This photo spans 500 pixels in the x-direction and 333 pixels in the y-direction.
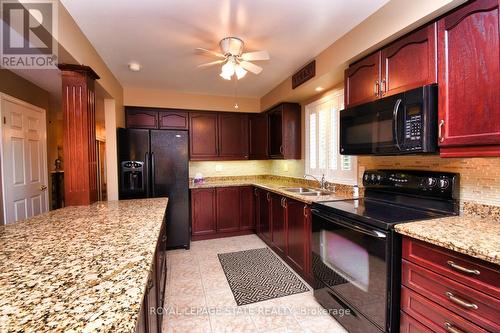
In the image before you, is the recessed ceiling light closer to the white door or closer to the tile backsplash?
the white door

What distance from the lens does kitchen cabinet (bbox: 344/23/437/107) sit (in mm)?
1475

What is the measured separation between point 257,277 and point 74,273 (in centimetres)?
197

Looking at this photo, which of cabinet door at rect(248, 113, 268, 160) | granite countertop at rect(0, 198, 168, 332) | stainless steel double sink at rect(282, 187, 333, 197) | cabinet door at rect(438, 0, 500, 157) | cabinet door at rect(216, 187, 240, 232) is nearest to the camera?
granite countertop at rect(0, 198, 168, 332)

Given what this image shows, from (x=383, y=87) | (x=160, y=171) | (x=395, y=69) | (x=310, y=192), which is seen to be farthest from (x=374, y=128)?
(x=160, y=171)

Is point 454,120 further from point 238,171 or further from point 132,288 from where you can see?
point 238,171

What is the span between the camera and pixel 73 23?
1826 millimetres

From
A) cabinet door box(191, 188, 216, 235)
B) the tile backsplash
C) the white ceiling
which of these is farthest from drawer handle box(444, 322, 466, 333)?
cabinet door box(191, 188, 216, 235)

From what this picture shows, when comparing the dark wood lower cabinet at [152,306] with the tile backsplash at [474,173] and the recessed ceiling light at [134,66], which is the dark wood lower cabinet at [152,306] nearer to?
the tile backsplash at [474,173]

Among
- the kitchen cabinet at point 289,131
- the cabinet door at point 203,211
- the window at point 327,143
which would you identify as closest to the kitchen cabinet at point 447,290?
the window at point 327,143

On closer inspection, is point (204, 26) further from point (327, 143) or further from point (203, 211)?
point (203, 211)

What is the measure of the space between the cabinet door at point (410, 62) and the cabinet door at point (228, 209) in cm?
262

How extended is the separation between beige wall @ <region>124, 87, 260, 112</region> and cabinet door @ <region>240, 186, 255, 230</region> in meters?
1.48

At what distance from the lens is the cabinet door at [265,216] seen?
10.9ft

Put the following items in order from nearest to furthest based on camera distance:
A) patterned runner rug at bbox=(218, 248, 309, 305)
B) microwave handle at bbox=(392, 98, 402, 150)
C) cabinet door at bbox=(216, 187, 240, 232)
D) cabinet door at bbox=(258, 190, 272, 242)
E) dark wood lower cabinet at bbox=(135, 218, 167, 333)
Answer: dark wood lower cabinet at bbox=(135, 218, 167, 333) → microwave handle at bbox=(392, 98, 402, 150) → patterned runner rug at bbox=(218, 248, 309, 305) → cabinet door at bbox=(258, 190, 272, 242) → cabinet door at bbox=(216, 187, 240, 232)
